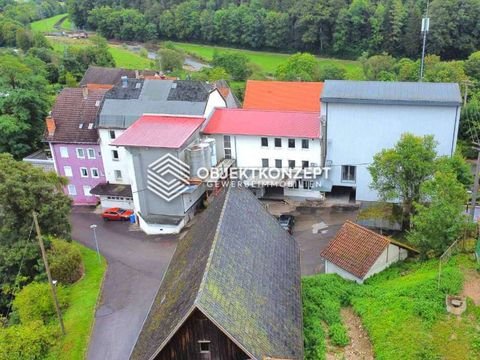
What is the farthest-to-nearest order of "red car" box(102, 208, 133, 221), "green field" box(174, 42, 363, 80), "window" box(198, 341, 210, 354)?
"green field" box(174, 42, 363, 80), "red car" box(102, 208, 133, 221), "window" box(198, 341, 210, 354)

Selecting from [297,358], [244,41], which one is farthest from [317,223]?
[244,41]

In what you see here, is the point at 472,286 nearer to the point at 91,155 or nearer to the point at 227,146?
the point at 227,146

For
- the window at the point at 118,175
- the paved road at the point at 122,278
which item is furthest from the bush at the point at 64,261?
the window at the point at 118,175

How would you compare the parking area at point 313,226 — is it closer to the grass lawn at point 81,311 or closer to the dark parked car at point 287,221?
the dark parked car at point 287,221

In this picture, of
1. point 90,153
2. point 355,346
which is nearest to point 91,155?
point 90,153

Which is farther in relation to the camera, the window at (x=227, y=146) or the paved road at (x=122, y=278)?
the window at (x=227, y=146)

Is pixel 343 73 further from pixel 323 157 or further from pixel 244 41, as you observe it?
pixel 244 41

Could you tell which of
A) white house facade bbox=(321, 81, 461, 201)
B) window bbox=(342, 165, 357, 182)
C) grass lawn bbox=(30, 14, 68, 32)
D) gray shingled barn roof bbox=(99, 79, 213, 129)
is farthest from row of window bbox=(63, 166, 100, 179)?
grass lawn bbox=(30, 14, 68, 32)

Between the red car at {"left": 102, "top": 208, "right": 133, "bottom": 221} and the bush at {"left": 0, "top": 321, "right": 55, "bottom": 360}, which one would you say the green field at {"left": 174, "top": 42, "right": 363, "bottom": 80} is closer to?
the red car at {"left": 102, "top": 208, "right": 133, "bottom": 221}
